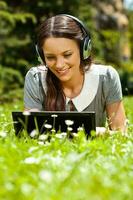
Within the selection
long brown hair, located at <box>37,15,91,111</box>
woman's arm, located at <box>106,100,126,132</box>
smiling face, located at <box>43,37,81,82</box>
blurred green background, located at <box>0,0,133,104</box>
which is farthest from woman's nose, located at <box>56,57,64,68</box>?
blurred green background, located at <box>0,0,133,104</box>

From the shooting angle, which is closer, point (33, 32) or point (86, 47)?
point (86, 47)

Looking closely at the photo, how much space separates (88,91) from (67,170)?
238 cm

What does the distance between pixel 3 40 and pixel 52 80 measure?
34.1 ft

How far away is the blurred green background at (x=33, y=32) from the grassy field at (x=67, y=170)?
6.50ft

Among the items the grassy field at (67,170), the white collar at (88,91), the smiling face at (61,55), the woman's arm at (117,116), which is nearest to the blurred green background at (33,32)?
the white collar at (88,91)

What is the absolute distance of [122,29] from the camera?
29.3 metres

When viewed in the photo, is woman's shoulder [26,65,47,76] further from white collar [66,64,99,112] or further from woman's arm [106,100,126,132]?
woman's arm [106,100,126,132]

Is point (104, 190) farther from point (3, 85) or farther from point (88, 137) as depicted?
point (3, 85)

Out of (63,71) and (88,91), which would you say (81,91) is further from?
(63,71)

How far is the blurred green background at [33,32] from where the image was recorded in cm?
1335

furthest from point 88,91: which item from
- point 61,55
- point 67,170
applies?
point 67,170

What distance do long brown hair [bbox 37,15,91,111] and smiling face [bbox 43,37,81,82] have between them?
1.9 inches

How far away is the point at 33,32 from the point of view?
18.0 m

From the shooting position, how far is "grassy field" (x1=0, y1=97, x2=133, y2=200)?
2000 mm
